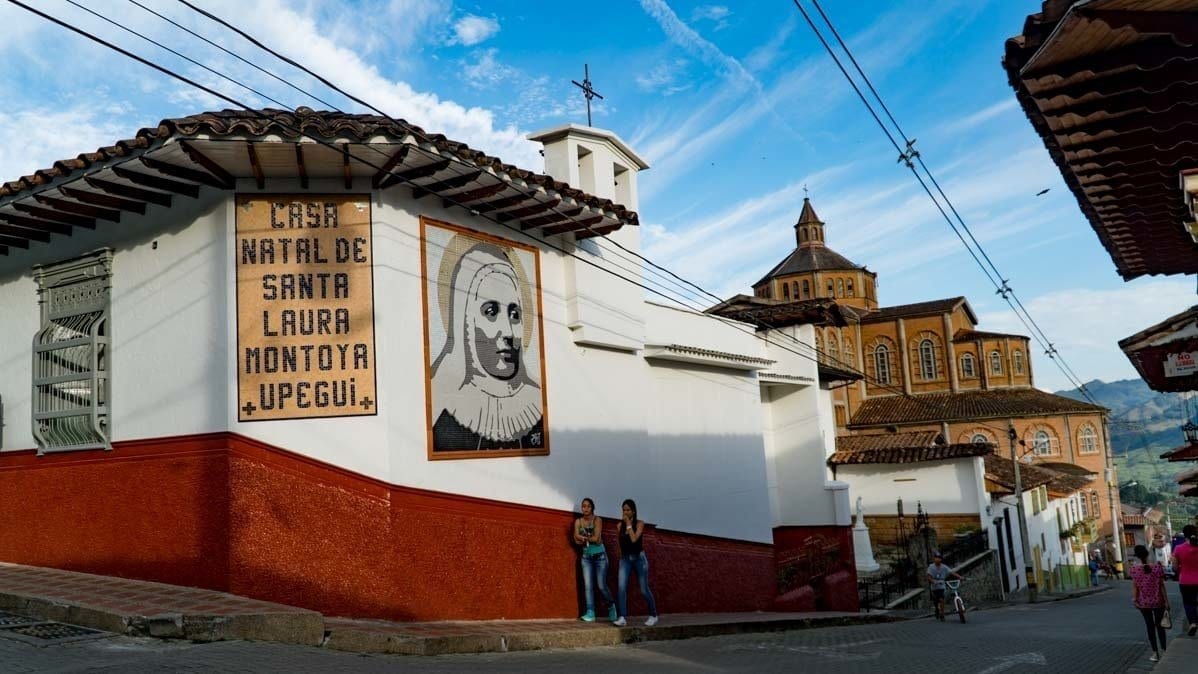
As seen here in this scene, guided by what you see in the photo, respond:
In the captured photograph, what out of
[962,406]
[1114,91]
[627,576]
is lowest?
[627,576]

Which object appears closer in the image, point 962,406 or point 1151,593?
point 1151,593

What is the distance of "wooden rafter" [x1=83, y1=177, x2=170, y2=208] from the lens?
8.13 metres

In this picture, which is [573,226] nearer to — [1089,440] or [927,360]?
[1089,440]

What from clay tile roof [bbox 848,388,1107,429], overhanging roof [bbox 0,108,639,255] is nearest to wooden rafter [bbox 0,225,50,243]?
overhanging roof [bbox 0,108,639,255]

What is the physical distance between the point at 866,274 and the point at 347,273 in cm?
5801

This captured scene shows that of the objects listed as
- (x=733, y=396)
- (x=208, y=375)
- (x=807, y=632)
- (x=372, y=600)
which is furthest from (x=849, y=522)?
(x=208, y=375)

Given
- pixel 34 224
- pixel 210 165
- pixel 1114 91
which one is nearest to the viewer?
pixel 1114 91

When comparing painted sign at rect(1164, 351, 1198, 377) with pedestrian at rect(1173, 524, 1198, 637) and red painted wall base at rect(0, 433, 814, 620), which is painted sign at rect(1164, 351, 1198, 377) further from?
red painted wall base at rect(0, 433, 814, 620)

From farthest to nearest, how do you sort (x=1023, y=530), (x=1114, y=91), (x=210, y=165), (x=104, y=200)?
(x=1023, y=530)
(x=104, y=200)
(x=210, y=165)
(x=1114, y=91)

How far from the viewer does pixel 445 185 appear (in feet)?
30.2

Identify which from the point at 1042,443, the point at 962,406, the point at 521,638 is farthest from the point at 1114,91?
the point at 1042,443

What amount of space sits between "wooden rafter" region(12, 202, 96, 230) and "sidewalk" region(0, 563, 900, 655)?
11.9ft

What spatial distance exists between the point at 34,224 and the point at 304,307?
3330 mm

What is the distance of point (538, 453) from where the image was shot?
10297 mm
